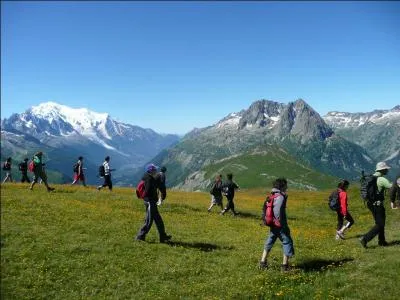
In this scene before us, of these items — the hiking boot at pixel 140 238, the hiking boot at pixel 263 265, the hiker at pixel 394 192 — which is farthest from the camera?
the hiker at pixel 394 192

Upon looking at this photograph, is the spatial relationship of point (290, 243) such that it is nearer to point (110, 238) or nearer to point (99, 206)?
point (110, 238)

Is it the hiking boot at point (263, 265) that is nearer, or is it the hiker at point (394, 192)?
the hiking boot at point (263, 265)

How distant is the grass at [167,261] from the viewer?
56.4 feet

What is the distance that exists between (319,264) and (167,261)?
719cm

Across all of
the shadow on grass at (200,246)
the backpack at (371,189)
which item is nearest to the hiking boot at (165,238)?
the shadow on grass at (200,246)

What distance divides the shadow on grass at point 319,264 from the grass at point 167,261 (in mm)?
46

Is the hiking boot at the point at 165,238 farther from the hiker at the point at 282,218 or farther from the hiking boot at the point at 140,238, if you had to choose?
the hiker at the point at 282,218

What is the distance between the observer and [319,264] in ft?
69.1

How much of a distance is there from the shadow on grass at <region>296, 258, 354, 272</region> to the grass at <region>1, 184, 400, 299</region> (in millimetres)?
46

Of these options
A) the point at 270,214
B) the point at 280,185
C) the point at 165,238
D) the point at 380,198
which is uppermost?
the point at 280,185

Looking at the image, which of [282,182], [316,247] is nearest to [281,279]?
[282,182]

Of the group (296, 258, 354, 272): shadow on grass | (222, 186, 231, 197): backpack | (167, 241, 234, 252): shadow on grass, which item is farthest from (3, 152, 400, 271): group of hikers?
(222, 186, 231, 197): backpack

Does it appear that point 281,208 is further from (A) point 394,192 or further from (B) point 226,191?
(B) point 226,191

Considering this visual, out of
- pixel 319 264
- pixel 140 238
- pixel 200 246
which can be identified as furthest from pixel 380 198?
pixel 140 238
